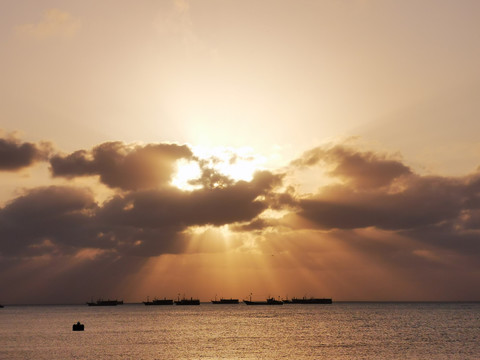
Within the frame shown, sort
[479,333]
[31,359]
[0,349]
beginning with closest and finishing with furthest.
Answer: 1. [31,359]
2. [0,349]
3. [479,333]

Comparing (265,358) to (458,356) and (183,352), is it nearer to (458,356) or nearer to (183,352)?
(183,352)

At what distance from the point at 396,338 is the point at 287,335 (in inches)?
1251

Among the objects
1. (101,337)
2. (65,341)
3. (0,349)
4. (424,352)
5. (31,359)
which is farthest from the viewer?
(101,337)

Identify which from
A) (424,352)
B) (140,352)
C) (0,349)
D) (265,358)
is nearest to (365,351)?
(424,352)

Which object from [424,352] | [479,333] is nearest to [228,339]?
[424,352]

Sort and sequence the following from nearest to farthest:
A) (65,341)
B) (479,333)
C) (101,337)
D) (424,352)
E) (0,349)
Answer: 1. (424,352)
2. (0,349)
3. (65,341)
4. (101,337)
5. (479,333)

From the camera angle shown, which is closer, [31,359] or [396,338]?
[31,359]

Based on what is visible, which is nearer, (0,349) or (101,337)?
(0,349)

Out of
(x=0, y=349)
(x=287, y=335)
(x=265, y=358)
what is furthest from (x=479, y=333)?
(x=0, y=349)

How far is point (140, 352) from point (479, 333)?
114125mm

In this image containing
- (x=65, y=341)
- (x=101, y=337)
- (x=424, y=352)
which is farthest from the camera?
(x=101, y=337)

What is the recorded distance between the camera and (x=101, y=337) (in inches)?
6398

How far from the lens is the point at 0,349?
131 m

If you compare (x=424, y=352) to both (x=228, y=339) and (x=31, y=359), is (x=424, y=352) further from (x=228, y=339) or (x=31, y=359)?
(x=31, y=359)
